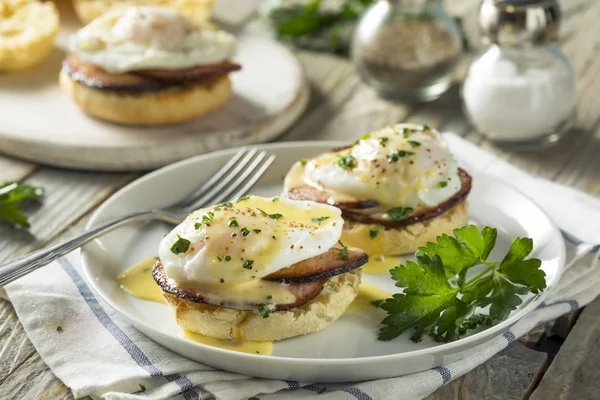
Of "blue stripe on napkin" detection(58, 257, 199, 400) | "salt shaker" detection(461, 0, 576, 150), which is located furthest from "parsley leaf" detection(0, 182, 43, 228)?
"salt shaker" detection(461, 0, 576, 150)

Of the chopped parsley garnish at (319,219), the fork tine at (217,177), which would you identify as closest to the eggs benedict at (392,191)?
the chopped parsley garnish at (319,219)

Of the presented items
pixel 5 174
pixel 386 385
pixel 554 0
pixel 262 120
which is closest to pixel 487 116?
pixel 554 0

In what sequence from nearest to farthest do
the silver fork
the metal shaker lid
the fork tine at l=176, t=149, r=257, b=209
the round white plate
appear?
the round white plate → the silver fork → the fork tine at l=176, t=149, r=257, b=209 → the metal shaker lid

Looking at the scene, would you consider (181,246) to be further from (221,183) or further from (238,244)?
(221,183)

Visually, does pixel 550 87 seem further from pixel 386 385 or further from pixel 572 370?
pixel 386 385

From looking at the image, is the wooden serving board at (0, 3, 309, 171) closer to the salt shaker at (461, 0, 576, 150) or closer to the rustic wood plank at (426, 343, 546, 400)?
the salt shaker at (461, 0, 576, 150)

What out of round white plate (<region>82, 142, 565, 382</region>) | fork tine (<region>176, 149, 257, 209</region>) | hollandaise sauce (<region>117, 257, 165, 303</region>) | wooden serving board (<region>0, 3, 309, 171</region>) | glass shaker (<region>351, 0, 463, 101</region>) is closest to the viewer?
round white plate (<region>82, 142, 565, 382</region>)

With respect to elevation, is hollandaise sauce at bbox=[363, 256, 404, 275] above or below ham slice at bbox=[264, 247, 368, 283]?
below

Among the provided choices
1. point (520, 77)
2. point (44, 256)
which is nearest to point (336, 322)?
point (44, 256)
